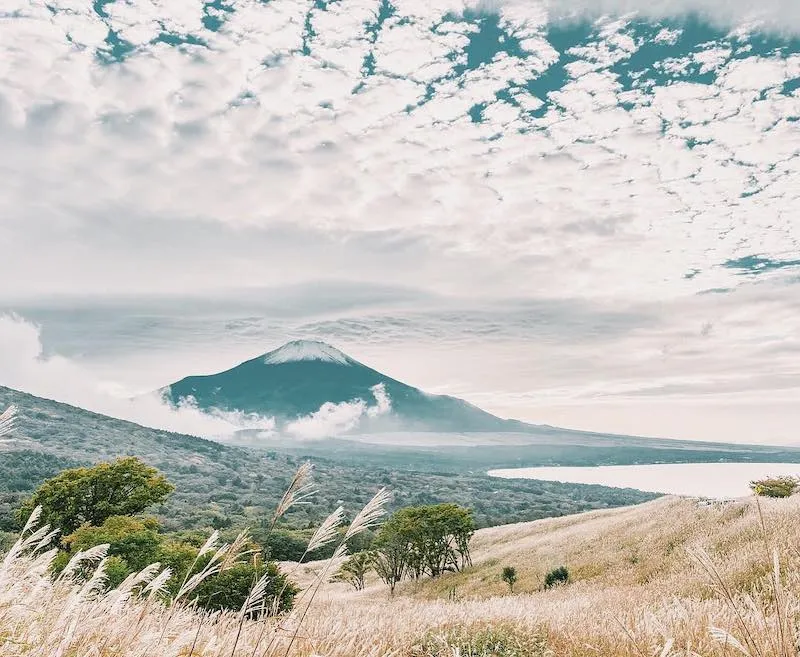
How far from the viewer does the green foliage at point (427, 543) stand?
64.9 meters

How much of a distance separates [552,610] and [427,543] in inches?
2295

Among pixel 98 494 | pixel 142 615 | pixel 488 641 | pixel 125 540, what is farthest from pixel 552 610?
pixel 98 494

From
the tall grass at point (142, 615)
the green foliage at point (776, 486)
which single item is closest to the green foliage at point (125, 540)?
the tall grass at point (142, 615)

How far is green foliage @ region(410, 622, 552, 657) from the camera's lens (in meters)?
7.44

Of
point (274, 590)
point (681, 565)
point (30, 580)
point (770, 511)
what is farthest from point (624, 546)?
point (30, 580)

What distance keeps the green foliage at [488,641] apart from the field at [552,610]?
0.03 meters

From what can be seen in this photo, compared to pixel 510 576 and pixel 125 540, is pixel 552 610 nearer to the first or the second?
pixel 510 576

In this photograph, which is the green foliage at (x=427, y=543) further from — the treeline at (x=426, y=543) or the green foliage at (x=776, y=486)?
the green foliage at (x=776, y=486)

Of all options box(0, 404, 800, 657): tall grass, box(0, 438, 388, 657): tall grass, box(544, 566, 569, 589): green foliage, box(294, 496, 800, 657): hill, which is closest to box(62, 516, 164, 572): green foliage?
box(294, 496, 800, 657): hill

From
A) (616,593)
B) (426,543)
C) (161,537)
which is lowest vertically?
(426,543)

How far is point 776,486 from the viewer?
4441 cm

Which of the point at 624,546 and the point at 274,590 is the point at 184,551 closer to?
the point at 274,590

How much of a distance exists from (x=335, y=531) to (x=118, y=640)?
7.43ft

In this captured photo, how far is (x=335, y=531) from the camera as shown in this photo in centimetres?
321
